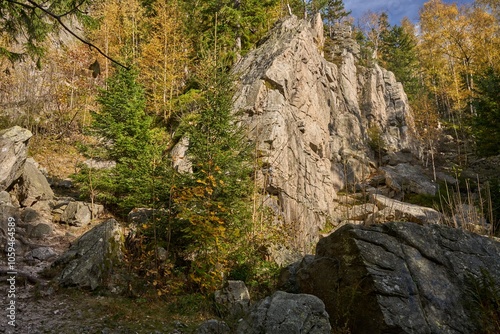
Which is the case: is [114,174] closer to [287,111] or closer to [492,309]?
[287,111]

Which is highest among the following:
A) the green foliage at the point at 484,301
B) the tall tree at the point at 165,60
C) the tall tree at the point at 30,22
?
the tall tree at the point at 165,60

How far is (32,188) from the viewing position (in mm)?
11562

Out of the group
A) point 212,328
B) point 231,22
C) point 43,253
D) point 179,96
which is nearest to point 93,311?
point 212,328

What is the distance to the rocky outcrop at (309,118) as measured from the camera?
562 inches

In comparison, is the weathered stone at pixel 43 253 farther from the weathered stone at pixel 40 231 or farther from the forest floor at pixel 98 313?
the forest floor at pixel 98 313

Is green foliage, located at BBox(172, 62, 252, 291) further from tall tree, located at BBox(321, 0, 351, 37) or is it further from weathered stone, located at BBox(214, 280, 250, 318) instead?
tall tree, located at BBox(321, 0, 351, 37)

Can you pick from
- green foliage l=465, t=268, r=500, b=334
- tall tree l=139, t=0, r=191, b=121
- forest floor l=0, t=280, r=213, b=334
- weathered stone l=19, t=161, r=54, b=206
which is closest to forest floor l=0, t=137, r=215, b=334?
forest floor l=0, t=280, r=213, b=334

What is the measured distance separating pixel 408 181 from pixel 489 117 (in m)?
6.28

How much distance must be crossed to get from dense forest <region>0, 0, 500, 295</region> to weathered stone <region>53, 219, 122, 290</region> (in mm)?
676

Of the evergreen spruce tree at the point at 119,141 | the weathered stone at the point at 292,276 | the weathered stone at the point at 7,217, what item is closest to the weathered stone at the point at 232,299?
the weathered stone at the point at 292,276

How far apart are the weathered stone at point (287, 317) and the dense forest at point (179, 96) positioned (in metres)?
3.07

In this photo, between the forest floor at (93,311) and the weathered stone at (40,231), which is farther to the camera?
the weathered stone at (40,231)

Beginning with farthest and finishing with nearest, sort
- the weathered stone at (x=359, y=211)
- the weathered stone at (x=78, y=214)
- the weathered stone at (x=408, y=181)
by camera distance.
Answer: the weathered stone at (x=408, y=181)
the weathered stone at (x=78, y=214)
the weathered stone at (x=359, y=211)

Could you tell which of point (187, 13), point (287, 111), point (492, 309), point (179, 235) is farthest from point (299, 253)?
point (187, 13)
